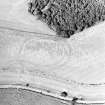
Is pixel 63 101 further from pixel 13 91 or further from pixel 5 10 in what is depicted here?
pixel 5 10

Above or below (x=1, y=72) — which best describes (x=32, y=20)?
above

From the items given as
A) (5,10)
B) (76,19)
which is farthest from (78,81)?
(5,10)

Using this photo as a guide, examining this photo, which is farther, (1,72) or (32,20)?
(32,20)

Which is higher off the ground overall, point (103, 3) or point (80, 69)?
point (103, 3)

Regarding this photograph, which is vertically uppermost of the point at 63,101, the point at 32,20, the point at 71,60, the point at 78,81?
the point at 32,20

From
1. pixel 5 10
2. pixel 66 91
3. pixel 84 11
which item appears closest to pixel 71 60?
pixel 66 91

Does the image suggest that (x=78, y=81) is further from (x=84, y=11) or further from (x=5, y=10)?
(x=5, y=10)

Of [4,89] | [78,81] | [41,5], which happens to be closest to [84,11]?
[41,5]

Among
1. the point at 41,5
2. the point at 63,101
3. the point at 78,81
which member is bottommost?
the point at 63,101

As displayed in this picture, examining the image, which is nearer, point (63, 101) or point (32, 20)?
point (63, 101)
